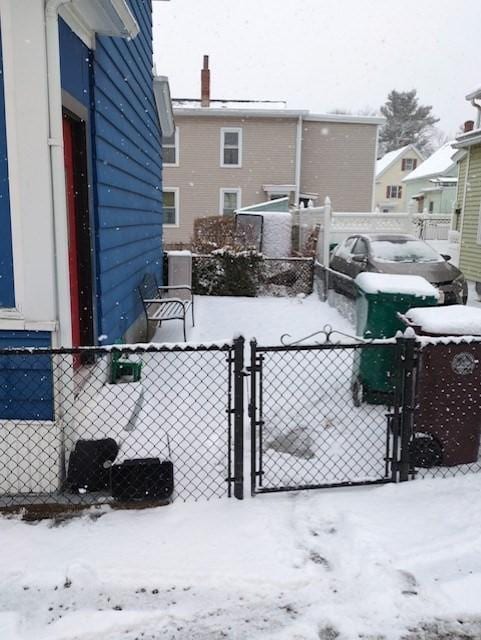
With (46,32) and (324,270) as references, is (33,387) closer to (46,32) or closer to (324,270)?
(46,32)

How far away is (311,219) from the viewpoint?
15.8 metres

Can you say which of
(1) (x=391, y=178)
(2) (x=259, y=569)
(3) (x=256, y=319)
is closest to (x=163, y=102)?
(3) (x=256, y=319)

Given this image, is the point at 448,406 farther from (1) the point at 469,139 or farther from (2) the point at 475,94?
(2) the point at 475,94

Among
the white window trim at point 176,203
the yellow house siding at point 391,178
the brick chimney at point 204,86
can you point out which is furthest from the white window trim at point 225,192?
the yellow house siding at point 391,178

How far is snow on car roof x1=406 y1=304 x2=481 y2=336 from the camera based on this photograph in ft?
14.2

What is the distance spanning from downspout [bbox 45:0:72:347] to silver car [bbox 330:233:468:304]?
6.25m

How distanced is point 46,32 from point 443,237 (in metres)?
23.9

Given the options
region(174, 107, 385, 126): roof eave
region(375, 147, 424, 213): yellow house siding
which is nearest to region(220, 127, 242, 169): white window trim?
region(174, 107, 385, 126): roof eave

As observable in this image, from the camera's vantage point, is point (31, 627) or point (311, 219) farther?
point (311, 219)

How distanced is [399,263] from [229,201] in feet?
46.4

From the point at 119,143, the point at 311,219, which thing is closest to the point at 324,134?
the point at 311,219

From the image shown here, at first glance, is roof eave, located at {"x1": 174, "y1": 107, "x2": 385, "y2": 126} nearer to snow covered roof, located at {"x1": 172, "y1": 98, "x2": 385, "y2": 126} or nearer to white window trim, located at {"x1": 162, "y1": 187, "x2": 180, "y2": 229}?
snow covered roof, located at {"x1": 172, "y1": 98, "x2": 385, "y2": 126}

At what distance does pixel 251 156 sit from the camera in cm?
2253

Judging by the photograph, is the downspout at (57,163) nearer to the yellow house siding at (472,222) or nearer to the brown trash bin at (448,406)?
the brown trash bin at (448,406)
